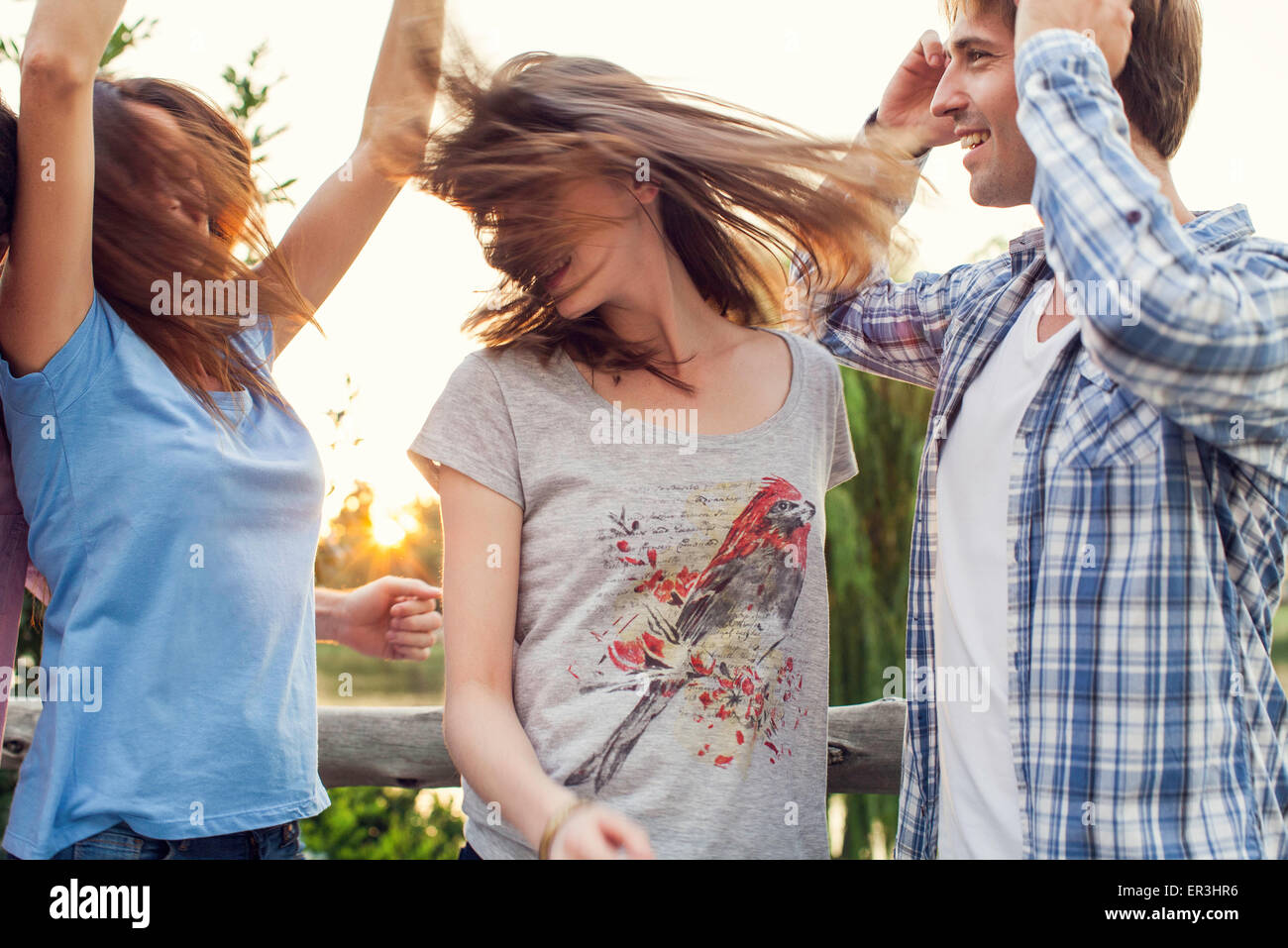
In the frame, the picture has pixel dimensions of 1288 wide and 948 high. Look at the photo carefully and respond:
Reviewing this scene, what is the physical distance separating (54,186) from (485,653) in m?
0.82

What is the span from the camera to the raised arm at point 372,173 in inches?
65.5

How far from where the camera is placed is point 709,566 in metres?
1.53

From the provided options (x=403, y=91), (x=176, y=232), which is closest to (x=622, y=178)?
(x=403, y=91)

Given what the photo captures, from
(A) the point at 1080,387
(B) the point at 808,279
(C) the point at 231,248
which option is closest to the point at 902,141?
(B) the point at 808,279

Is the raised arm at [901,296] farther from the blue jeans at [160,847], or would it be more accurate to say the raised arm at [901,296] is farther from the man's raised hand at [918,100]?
the blue jeans at [160,847]

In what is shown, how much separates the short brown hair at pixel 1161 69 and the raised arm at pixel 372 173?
880 millimetres

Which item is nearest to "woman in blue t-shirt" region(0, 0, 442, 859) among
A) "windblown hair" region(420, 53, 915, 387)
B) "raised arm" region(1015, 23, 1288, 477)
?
"windblown hair" region(420, 53, 915, 387)

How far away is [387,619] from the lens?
1.93m

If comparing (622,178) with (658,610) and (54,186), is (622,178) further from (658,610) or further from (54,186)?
(54,186)

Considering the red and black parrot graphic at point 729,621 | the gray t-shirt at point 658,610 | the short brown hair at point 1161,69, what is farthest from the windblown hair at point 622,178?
the short brown hair at point 1161,69

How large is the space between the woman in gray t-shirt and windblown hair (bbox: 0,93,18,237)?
55cm

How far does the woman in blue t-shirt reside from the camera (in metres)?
1.40
